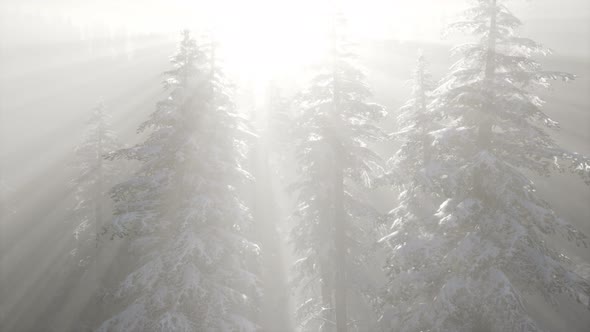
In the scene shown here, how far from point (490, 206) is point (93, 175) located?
77.6 ft

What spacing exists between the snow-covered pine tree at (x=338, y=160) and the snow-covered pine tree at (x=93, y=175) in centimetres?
1491

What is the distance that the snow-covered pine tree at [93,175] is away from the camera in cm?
2398

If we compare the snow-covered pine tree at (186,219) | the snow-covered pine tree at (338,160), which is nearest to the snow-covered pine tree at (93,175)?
the snow-covered pine tree at (186,219)

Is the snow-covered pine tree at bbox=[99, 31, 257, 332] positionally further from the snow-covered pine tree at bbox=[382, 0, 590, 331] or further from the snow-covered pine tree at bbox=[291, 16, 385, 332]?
the snow-covered pine tree at bbox=[382, 0, 590, 331]

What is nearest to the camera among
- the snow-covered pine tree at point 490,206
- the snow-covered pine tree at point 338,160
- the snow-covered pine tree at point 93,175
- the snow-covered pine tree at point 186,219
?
the snow-covered pine tree at point 490,206

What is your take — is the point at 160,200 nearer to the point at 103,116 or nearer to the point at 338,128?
the point at 338,128

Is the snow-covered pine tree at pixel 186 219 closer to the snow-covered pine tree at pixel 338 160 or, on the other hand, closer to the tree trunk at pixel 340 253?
the snow-covered pine tree at pixel 338 160

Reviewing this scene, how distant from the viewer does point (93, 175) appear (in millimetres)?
24016

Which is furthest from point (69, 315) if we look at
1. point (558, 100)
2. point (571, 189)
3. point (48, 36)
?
point (48, 36)

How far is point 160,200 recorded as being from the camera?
12914mm

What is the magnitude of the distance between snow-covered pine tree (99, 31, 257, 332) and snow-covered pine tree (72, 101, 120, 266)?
12.9m

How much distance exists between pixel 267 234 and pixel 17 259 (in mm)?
31894

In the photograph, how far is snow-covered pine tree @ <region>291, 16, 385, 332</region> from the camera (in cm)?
1495

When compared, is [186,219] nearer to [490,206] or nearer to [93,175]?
[490,206]
